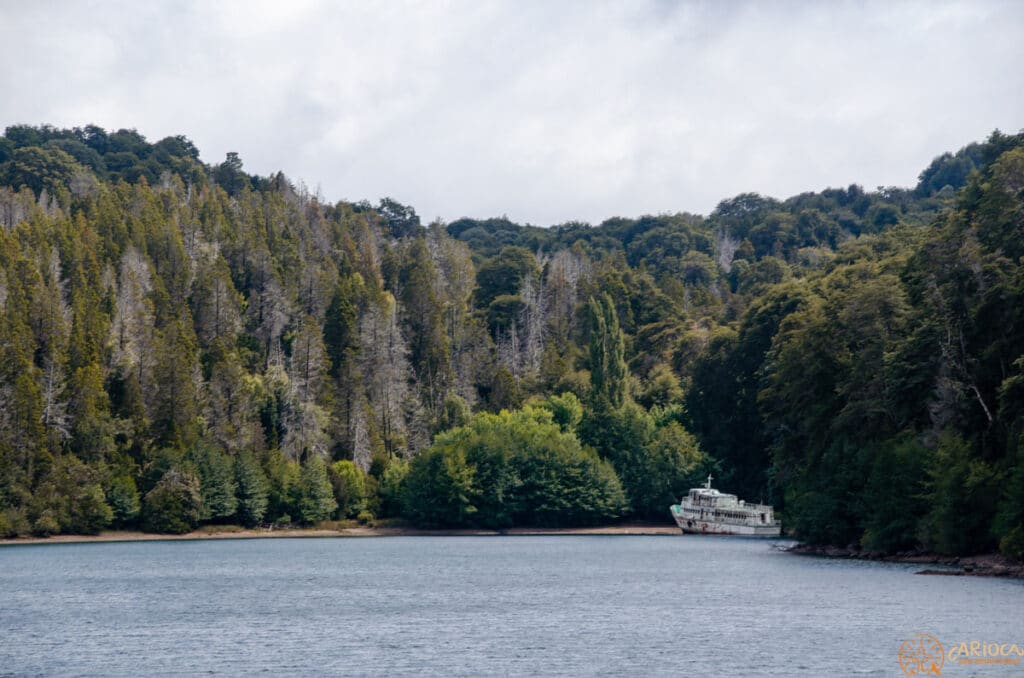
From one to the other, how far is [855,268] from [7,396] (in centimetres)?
Result: 7393

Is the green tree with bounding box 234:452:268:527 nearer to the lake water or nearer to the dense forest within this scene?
the dense forest

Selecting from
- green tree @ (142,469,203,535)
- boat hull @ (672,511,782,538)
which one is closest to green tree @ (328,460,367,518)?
green tree @ (142,469,203,535)

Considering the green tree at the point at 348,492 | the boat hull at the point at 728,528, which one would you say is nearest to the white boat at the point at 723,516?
the boat hull at the point at 728,528

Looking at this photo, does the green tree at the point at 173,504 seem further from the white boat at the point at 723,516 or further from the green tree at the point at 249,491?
the white boat at the point at 723,516

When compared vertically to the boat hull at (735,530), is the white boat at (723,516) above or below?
above

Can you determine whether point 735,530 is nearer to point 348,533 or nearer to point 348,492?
point 348,533

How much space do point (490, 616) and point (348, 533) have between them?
75.1 m

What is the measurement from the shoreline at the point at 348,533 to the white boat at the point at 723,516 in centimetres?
460

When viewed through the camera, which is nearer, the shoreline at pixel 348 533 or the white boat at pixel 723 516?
the shoreline at pixel 348 533

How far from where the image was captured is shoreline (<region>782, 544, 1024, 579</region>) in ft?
203

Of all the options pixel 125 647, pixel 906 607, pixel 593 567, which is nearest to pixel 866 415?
pixel 593 567

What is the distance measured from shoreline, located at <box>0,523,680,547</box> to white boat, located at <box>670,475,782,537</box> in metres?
4.60

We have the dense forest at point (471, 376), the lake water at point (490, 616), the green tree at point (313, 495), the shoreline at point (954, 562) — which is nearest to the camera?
the lake water at point (490, 616)

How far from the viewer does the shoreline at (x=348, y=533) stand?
117 metres
